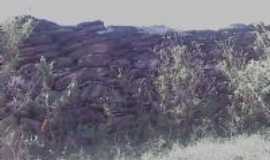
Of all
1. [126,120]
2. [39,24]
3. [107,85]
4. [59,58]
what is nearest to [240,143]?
[126,120]

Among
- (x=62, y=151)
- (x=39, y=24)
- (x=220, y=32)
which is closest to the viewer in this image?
(x=62, y=151)

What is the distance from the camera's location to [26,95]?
802cm

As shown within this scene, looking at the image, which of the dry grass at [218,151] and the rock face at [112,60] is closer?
the dry grass at [218,151]

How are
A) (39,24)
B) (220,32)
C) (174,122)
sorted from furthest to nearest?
(220,32), (39,24), (174,122)

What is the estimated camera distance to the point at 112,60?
9.33 m

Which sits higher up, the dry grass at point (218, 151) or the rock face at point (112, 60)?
the rock face at point (112, 60)

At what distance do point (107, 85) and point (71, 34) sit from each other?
1.44 meters

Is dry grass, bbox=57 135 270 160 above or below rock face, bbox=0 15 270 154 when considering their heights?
below

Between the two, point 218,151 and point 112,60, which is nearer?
point 218,151

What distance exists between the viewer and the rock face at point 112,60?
8469 millimetres

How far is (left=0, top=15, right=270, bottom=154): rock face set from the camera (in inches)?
333

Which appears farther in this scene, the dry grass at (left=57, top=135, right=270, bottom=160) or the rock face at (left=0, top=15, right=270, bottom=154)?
the rock face at (left=0, top=15, right=270, bottom=154)

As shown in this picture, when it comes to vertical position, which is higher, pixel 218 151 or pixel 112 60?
pixel 112 60

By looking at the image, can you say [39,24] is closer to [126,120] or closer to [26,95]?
[26,95]
